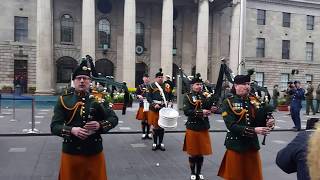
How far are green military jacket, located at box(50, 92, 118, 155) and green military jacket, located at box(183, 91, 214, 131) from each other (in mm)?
2835

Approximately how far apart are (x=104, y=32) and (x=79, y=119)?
123 ft

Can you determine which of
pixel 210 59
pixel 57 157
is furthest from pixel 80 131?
pixel 210 59

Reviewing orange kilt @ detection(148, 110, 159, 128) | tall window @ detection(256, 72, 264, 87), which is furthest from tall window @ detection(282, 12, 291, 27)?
orange kilt @ detection(148, 110, 159, 128)

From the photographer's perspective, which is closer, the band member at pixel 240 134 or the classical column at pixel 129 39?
the band member at pixel 240 134

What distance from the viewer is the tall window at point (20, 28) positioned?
127 ft

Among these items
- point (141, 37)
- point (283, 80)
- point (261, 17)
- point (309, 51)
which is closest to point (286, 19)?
point (261, 17)

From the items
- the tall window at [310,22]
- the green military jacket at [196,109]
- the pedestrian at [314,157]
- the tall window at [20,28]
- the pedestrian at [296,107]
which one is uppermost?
the tall window at [310,22]

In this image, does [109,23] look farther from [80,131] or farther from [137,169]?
[80,131]

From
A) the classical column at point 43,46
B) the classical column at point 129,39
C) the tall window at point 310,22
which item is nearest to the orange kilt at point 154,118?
the classical column at point 129,39

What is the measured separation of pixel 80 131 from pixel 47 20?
3241 centimetres

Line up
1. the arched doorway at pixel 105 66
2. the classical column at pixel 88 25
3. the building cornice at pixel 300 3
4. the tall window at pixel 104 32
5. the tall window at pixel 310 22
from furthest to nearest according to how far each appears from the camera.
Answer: the tall window at pixel 310 22
the building cornice at pixel 300 3
the arched doorway at pixel 105 66
the tall window at pixel 104 32
the classical column at pixel 88 25

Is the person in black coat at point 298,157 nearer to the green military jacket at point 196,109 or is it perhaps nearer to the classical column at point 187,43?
the green military jacket at point 196,109

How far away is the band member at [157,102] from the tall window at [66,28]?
31161mm

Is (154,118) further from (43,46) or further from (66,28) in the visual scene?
(66,28)
